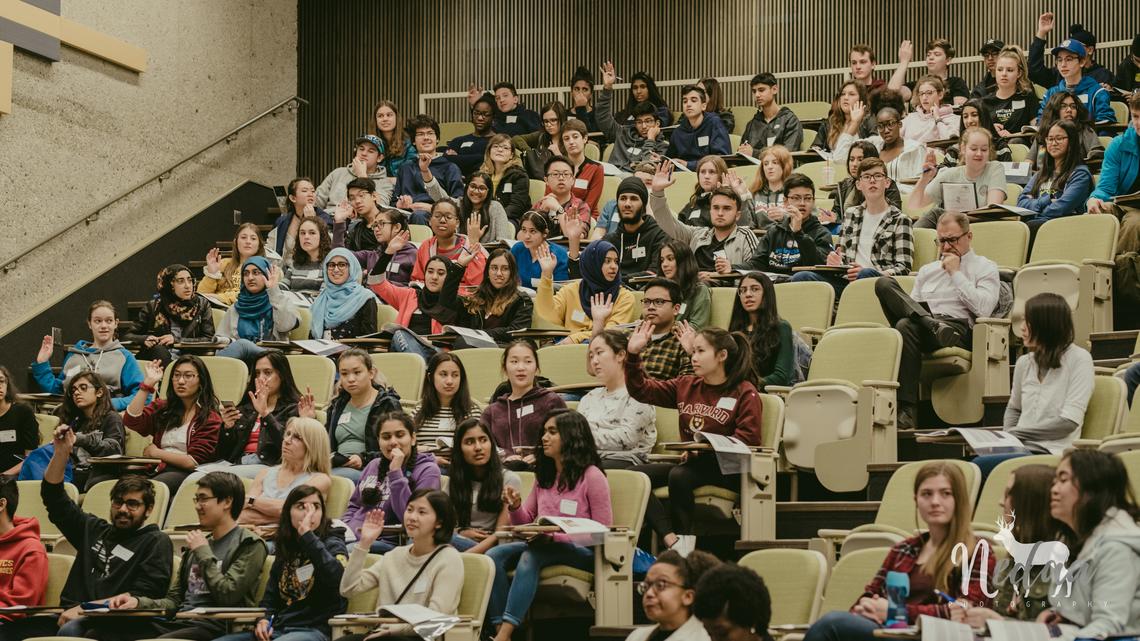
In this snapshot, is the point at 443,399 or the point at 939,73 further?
the point at 939,73

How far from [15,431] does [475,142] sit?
14.6ft

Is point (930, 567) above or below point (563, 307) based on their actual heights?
below

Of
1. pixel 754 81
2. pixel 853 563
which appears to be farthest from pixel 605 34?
pixel 853 563

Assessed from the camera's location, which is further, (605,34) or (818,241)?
(605,34)

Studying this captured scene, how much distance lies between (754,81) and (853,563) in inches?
242

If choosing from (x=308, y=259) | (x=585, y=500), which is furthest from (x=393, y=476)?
(x=308, y=259)

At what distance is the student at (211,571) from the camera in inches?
178

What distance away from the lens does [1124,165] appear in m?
6.40

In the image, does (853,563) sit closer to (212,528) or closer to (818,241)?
(212,528)

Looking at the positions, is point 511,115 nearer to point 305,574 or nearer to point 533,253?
point 533,253

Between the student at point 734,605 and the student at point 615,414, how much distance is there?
1564 millimetres

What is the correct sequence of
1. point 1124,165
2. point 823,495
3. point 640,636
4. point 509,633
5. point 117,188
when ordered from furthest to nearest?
1. point 117,188
2. point 1124,165
3. point 823,495
4. point 509,633
5. point 640,636

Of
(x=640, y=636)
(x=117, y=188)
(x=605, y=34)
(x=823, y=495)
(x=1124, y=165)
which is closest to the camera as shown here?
(x=640, y=636)

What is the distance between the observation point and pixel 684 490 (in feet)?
15.6
